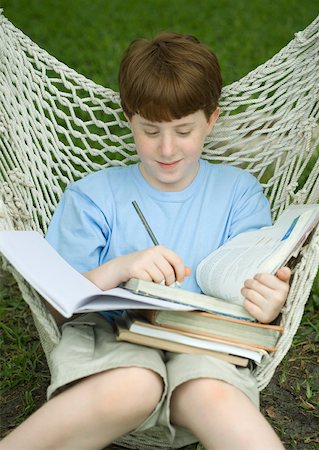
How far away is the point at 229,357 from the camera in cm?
187

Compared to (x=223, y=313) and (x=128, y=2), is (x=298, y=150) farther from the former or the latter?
(x=128, y=2)

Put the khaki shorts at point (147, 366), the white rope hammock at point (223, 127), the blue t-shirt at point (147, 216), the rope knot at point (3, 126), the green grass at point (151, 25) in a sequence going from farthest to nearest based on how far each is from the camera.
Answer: the green grass at point (151, 25)
the rope knot at point (3, 126)
the white rope hammock at point (223, 127)
the blue t-shirt at point (147, 216)
the khaki shorts at point (147, 366)

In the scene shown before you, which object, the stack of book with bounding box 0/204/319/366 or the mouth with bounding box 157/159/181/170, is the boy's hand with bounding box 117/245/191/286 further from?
the mouth with bounding box 157/159/181/170

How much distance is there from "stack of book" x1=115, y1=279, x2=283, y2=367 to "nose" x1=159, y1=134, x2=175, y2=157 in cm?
37

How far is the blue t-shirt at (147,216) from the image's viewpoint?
2.17 metres

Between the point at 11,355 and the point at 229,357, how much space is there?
0.98 metres

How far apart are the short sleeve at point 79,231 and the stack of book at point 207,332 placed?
0.95ft

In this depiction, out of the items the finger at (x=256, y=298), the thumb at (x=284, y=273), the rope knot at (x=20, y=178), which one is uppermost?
the rope knot at (x=20, y=178)

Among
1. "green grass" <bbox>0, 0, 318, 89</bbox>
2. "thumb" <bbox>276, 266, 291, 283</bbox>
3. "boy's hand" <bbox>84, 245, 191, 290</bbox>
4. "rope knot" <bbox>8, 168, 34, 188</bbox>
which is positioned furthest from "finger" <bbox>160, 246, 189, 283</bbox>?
"green grass" <bbox>0, 0, 318, 89</bbox>

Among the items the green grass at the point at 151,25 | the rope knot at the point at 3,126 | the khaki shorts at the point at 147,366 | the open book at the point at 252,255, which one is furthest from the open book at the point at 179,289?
the green grass at the point at 151,25

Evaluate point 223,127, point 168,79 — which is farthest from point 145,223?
point 223,127

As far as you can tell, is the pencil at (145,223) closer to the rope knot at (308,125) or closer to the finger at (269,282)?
the finger at (269,282)

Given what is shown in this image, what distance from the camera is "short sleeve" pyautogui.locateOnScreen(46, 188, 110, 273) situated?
213cm

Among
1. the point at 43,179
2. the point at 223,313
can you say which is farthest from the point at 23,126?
the point at 223,313
